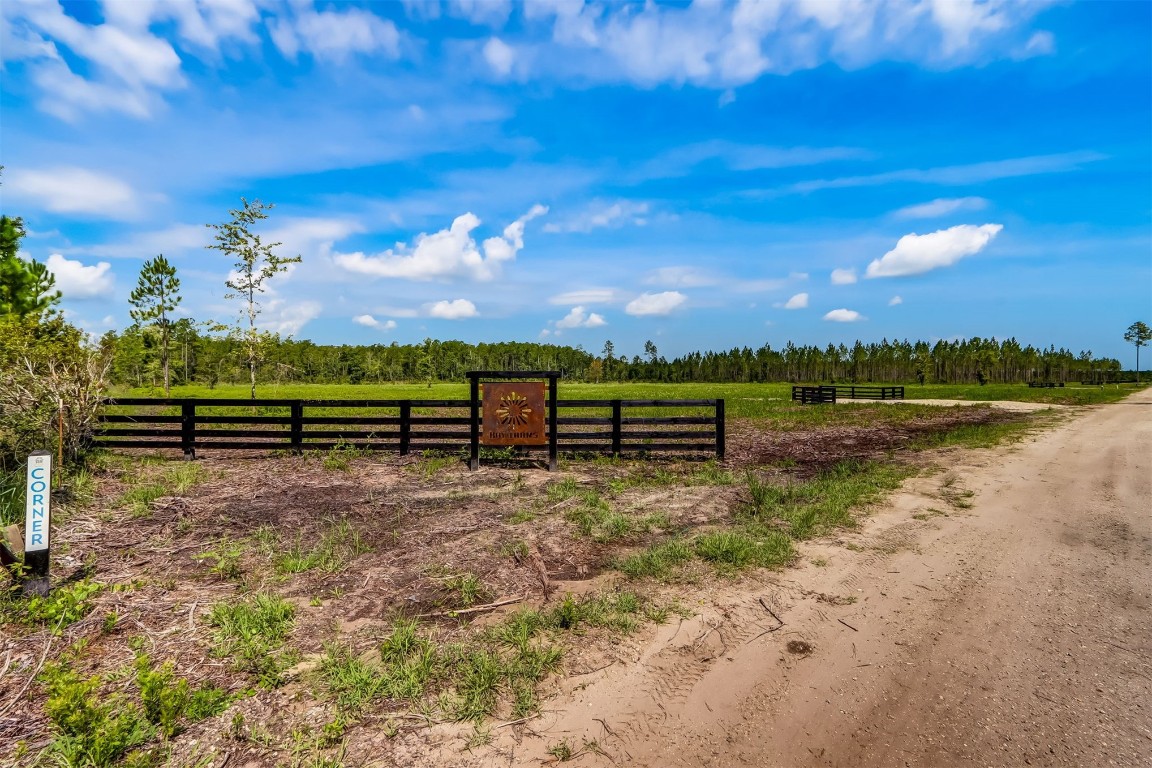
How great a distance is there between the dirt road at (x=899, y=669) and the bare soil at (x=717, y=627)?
2 cm

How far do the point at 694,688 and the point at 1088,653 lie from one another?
10.5ft

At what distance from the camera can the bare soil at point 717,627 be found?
10.4 feet

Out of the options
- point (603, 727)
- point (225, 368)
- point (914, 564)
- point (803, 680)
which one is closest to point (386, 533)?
point (603, 727)

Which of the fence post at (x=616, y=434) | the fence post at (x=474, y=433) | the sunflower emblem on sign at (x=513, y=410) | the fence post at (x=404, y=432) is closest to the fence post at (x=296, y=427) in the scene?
the fence post at (x=404, y=432)

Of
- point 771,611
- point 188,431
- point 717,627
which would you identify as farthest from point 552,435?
point 188,431

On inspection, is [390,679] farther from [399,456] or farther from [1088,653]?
[399,456]

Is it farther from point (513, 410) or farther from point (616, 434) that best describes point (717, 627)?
point (616, 434)

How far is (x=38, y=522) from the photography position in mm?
4641

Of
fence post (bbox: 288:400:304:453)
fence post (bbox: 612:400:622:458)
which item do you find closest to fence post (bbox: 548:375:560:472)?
fence post (bbox: 612:400:622:458)

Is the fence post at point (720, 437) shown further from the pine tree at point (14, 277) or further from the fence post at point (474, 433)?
the pine tree at point (14, 277)

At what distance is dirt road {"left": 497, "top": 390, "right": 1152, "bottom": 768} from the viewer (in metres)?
3.12

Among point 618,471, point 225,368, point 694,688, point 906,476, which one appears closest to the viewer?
point 694,688

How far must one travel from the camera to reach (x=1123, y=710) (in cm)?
338

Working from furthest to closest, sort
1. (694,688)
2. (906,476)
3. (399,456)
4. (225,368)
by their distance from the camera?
(225,368) < (399,456) < (906,476) < (694,688)
